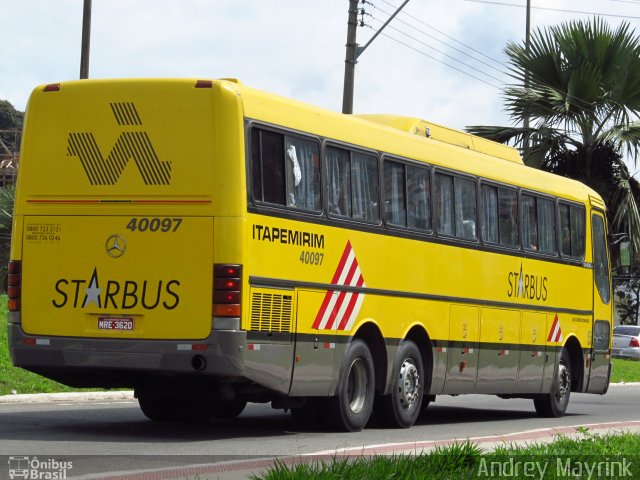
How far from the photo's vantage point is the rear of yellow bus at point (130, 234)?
13117mm

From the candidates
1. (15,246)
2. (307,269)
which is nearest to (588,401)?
(307,269)

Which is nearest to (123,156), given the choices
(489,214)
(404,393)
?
(404,393)

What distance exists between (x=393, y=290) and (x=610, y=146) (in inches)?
669

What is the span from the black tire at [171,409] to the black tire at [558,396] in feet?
20.4

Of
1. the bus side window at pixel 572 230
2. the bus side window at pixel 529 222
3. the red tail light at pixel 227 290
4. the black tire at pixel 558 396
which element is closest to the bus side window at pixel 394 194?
the red tail light at pixel 227 290

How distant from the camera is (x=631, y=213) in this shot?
1233 inches

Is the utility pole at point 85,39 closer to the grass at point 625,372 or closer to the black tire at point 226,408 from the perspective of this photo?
the black tire at point 226,408

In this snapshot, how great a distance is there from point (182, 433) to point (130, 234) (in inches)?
88.8

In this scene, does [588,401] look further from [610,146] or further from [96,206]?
[96,206]

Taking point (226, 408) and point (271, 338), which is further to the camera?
point (226, 408)

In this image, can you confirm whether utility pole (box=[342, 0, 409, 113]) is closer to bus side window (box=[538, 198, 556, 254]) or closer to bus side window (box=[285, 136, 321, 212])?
bus side window (box=[538, 198, 556, 254])

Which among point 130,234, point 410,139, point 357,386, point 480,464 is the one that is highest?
point 410,139

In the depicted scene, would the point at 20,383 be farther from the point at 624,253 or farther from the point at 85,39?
the point at 85,39

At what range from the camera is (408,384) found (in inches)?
Result: 640
